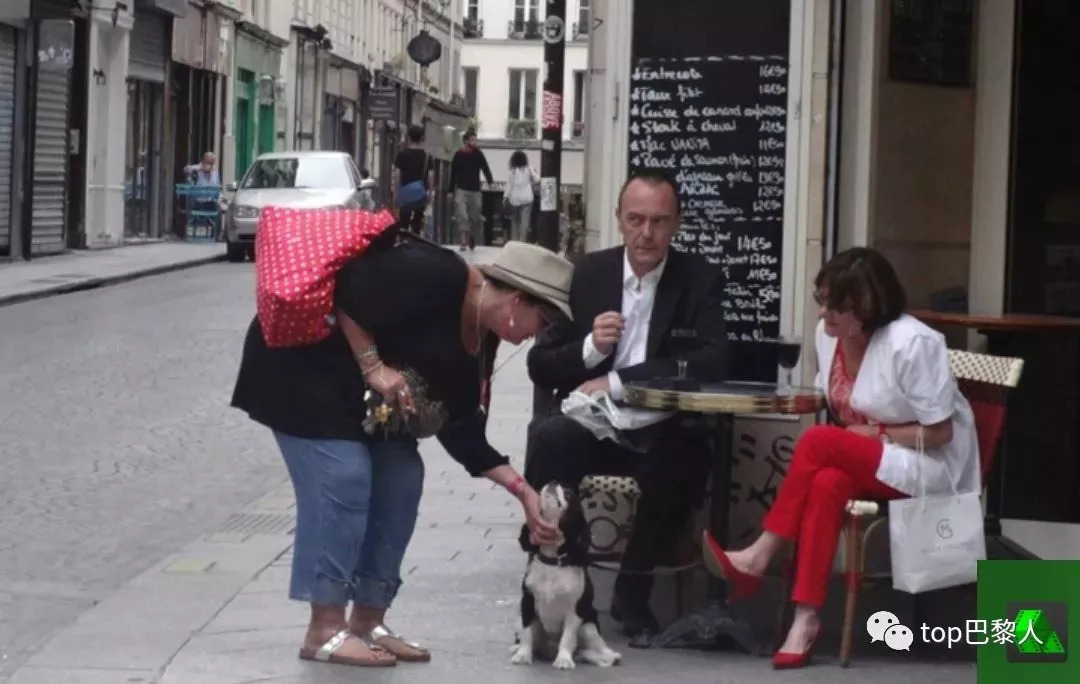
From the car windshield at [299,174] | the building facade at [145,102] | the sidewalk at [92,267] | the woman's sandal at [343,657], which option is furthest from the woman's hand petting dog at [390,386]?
the car windshield at [299,174]

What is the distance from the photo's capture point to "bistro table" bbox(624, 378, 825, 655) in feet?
22.7

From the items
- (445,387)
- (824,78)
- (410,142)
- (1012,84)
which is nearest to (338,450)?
(445,387)

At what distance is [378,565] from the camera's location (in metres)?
6.91

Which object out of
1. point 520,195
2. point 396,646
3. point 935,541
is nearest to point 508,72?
point 520,195

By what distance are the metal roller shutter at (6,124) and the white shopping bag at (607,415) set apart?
959 inches

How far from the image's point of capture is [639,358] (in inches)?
295

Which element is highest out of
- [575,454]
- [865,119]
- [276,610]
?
[865,119]

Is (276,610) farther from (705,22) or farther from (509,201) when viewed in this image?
(509,201)

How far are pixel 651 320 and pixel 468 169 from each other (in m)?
26.8

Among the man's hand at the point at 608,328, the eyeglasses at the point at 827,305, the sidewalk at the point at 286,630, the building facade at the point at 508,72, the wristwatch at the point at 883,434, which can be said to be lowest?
the sidewalk at the point at 286,630

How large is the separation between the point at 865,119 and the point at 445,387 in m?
2.27

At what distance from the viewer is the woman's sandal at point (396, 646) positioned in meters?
6.90

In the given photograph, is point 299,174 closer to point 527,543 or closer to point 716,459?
point 716,459

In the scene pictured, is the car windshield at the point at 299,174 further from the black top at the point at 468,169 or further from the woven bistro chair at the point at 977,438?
the woven bistro chair at the point at 977,438
